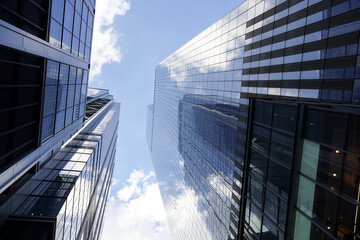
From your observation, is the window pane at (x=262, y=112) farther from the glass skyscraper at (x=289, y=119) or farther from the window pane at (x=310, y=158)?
the window pane at (x=310, y=158)

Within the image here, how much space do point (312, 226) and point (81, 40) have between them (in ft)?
91.8

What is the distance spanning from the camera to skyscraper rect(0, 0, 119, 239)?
1305cm

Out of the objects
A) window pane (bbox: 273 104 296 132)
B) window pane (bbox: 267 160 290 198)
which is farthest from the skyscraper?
window pane (bbox: 267 160 290 198)

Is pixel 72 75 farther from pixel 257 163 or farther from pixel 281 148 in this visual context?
pixel 281 148

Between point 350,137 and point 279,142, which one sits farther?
point 279,142

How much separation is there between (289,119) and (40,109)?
705 inches

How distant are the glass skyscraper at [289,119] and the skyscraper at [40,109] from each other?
1672 cm

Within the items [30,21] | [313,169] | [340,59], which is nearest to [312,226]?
[313,169]

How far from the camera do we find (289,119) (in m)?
14.3

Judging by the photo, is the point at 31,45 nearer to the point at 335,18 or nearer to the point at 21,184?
the point at 21,184

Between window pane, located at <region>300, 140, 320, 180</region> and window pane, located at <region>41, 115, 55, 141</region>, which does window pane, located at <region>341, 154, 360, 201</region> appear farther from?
window pane, located at <region>41, 115, 55, 141</region>

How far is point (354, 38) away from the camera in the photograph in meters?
15.5

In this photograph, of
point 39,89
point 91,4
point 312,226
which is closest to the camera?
point 312,226

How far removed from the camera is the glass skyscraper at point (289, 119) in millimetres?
10664
